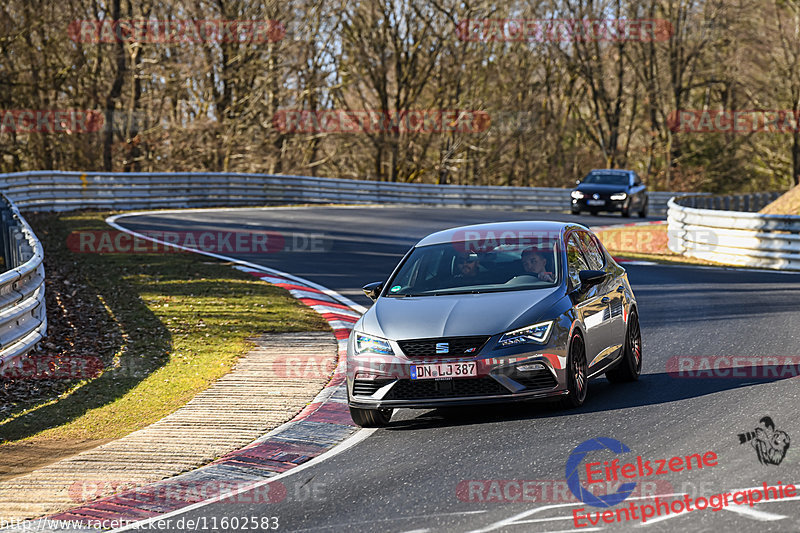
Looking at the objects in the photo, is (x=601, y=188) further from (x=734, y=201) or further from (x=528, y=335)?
(x=528, y=335)

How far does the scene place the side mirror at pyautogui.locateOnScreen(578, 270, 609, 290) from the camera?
8977mm

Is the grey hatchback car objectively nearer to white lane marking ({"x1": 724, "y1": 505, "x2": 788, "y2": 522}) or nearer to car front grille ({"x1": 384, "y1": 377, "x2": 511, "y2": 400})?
car front grille ({"x1": 384, "y1": 377, "x2": 511, "y2": 400})

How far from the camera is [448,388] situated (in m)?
7.98

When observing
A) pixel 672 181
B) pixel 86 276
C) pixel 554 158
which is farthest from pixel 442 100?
pixel 86 276

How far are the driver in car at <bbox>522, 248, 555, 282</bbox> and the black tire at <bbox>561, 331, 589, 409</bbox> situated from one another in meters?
0.66

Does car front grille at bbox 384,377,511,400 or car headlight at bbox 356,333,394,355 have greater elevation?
car headlight at bbox 356,333,394,355

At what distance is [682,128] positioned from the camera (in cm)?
5862

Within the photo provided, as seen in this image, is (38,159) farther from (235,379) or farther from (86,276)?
(235,379)

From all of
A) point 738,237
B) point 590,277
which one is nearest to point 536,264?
point 590,277

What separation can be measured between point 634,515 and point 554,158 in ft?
171

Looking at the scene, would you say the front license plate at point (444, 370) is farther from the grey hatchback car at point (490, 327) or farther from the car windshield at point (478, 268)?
the car windshield at point (478, 268)

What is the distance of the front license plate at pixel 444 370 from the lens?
7926mm

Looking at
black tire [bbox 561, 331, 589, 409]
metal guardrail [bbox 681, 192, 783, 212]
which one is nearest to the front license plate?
black tire [bbox 561, 331, 589, 409]

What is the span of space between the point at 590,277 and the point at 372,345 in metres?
1.93
